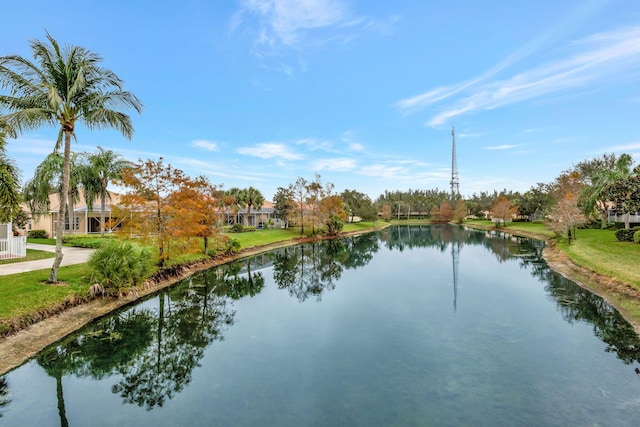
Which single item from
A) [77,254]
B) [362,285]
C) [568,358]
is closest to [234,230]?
[77,254]

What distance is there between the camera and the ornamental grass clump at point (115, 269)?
1594 cm

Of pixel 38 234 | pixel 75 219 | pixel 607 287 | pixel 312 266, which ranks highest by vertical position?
pixel 75 219

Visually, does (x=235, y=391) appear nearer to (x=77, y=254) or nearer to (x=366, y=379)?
(x=366, y=379)

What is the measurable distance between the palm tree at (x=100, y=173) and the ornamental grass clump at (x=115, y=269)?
904 inches

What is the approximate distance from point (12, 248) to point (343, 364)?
23110mm

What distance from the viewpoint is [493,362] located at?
9.93 m

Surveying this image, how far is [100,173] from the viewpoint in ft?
122

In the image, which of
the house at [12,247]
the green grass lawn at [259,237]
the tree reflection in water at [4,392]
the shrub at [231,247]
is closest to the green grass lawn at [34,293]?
the tree reflection in water at [4,392]

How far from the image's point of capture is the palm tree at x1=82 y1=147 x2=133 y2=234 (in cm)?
3656

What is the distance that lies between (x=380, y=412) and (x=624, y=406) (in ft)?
17.6

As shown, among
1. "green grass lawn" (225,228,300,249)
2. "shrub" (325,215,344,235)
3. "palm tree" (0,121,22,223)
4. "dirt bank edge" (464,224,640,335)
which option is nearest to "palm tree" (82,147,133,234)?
"green grass lawn" (225,228,300,249)

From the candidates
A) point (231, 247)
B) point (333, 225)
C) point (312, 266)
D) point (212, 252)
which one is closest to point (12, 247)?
point (212, 252)

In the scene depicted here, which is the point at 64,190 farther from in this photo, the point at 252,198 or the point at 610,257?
the point at 252,198

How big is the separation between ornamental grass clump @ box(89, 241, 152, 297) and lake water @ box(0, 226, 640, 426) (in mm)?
1431
